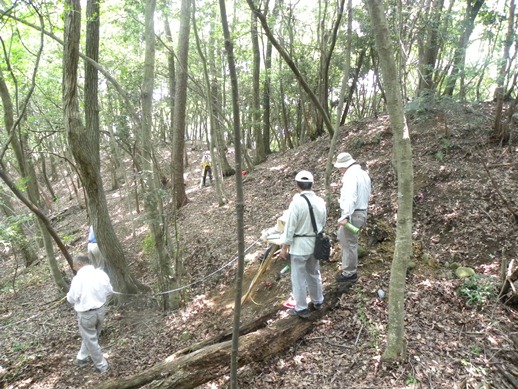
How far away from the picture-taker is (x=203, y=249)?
9.02 meters

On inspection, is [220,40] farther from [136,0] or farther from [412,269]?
[412,269]

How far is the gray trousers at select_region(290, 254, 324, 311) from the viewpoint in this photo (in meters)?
4.58

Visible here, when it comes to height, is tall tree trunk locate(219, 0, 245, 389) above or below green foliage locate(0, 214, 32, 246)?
above

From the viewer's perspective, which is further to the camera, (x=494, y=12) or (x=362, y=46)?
(x=362, y=46)

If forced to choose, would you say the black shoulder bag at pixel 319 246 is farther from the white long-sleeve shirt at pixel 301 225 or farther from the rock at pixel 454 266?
the rock at pixel 454 266

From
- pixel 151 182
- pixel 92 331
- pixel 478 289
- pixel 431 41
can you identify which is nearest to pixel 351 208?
pixel 478 289

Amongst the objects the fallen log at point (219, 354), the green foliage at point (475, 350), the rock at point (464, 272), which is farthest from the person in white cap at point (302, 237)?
the rock at point (464, 272)

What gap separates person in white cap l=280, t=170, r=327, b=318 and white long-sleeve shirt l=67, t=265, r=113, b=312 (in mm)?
3072

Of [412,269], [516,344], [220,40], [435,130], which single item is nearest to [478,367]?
[516,344]

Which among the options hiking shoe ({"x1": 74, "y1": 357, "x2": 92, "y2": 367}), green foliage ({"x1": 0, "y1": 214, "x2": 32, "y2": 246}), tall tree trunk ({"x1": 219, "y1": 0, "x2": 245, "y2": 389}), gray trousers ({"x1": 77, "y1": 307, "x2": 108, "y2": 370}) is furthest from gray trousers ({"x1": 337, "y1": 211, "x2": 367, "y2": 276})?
green foliage ({"x1": 0, "y1": 214, "x2": 32, "y2": 246})

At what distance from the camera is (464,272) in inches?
211

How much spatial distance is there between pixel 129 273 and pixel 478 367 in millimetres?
6593

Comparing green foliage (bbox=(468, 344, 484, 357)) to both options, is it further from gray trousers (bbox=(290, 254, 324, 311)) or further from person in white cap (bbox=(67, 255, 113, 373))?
person in white cap (bbox=(67, 255, 113, 373))

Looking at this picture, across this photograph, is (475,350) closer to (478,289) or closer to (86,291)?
(478,289)
